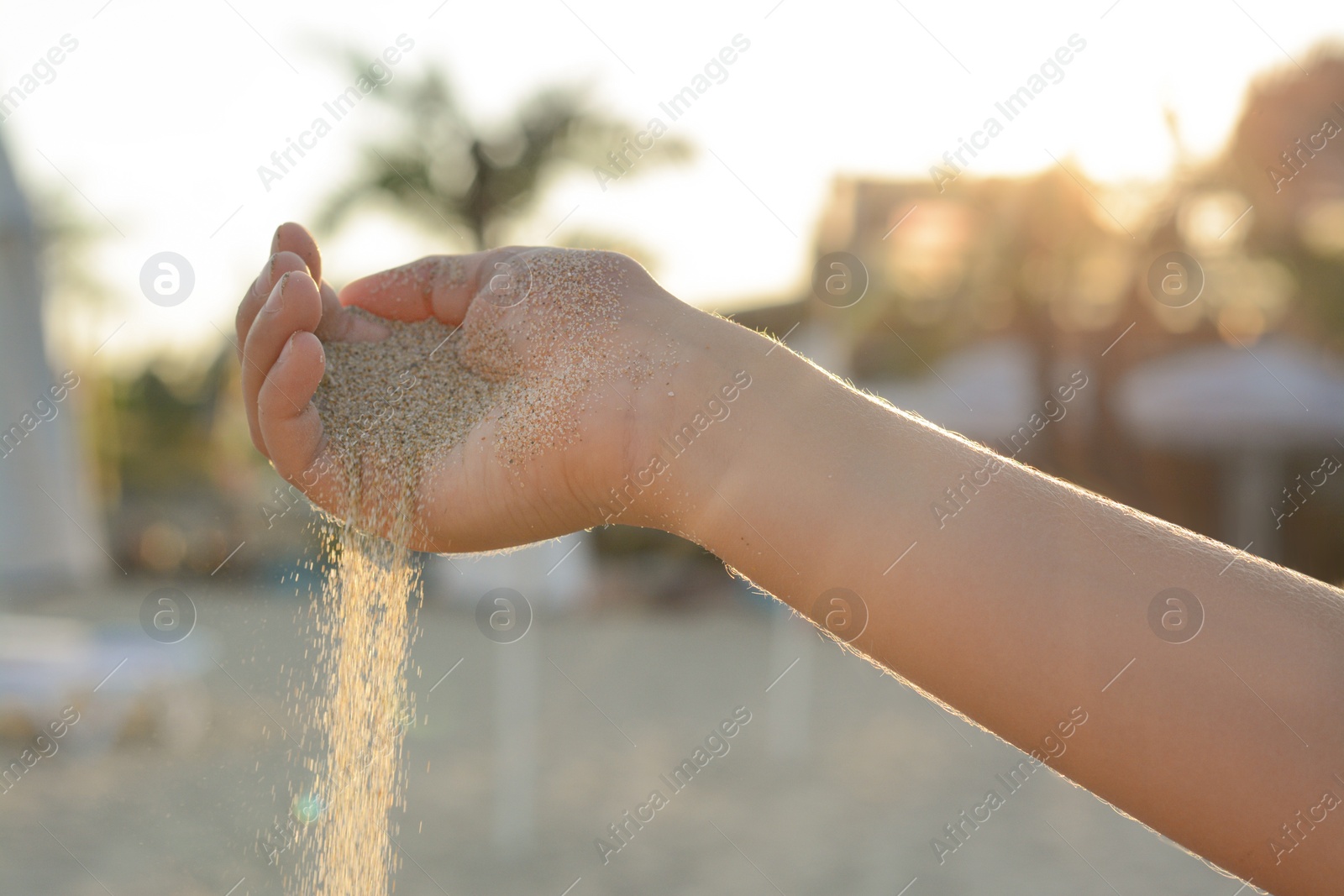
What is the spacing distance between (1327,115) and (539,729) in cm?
1085

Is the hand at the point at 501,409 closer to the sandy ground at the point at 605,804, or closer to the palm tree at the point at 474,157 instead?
the sandy ground at the point at 605,804

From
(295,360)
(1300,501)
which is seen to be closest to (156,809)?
(295,360)

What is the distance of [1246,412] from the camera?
39.8 ft

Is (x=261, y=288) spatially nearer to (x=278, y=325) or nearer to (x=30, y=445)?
(x=278, y=325)

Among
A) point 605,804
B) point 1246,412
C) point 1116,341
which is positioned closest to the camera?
point 605,804

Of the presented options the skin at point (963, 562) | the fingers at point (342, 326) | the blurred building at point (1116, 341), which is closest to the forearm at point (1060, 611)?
the skin at point (963, 562)

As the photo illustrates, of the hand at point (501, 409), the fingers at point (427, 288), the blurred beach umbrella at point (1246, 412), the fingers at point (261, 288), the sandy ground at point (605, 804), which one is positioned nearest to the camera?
the hand at point (501, 409)

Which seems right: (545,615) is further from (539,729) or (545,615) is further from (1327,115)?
(1327,115)

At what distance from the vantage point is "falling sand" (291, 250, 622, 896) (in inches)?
71.1

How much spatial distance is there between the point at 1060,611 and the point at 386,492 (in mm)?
1147

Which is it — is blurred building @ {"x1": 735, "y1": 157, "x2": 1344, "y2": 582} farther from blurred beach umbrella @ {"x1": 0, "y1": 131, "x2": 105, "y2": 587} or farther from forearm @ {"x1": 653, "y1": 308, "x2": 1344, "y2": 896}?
blurred beach umbrella @ {"x1": 0, "y1": 131, "x2": 105, "y2": 587}

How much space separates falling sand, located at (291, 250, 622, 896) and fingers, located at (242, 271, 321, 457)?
0.17 meters

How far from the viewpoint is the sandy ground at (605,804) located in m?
5.52

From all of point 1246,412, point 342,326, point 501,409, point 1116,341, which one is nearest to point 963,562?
point 501,409
